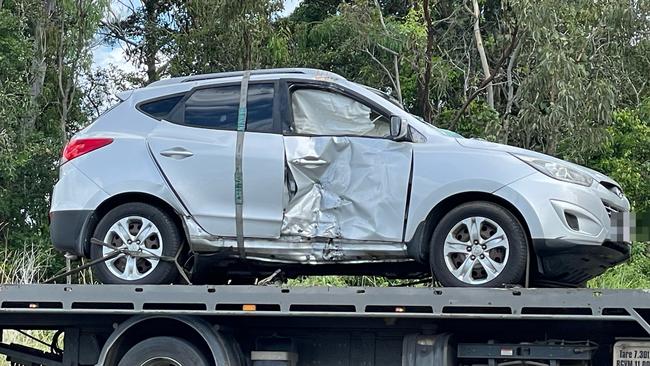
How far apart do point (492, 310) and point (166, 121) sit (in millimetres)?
2838

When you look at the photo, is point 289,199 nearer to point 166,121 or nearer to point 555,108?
point 166,121

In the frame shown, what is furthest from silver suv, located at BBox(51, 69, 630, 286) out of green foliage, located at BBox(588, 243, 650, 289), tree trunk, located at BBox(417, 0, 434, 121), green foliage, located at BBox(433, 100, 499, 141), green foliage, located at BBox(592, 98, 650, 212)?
green foliage, located at BBox(592, 98, 650, 212)

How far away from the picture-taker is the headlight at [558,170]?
20.8ft

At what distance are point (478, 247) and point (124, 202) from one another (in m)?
2.66

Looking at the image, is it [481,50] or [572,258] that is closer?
[572,258]

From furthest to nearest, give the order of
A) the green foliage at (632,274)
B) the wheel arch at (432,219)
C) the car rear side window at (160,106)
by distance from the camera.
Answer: the green foliage at (632,274), the car rear side window at (160,106), the wheel arch at (432,219)

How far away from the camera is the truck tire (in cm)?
671

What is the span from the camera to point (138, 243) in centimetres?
679

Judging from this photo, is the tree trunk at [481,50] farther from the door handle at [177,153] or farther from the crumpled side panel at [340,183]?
the door handle at [177,153]

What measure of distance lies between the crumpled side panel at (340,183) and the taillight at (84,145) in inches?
56.0

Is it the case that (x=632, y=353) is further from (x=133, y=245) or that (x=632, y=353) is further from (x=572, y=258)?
(x=133, y=245)

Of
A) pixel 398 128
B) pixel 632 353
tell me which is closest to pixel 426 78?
pixel 398 128

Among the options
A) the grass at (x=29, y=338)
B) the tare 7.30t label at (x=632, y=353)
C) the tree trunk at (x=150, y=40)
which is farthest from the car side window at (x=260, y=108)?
the tree trunk at (x=150, y=40)

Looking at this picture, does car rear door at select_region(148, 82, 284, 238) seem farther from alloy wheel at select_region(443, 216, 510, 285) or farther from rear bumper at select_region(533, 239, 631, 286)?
rear bumper at select_region(533, 239, 631, 286)
